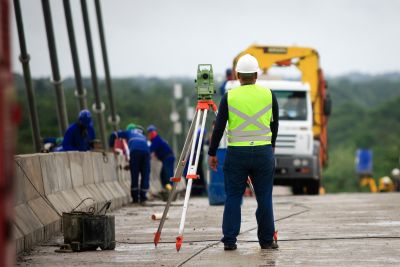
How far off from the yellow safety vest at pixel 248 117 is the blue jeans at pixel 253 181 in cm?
8

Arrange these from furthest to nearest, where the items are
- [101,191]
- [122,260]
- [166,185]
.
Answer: [166,185], [101,191], [122,260]

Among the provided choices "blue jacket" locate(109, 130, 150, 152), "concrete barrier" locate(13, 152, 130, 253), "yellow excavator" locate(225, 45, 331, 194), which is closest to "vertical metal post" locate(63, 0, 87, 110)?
"yellow excavator" locate(225, 45, 331, 194)

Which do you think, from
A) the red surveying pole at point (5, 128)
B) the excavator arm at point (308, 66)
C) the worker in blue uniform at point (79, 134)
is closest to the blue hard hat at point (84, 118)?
the worker in blue uniform at point (79, 134)

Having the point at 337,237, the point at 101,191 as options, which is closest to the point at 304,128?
the point at 101,191

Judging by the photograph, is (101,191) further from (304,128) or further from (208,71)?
(304,128)

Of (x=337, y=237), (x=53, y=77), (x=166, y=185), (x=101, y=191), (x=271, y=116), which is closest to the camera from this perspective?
(x=271, y=116)

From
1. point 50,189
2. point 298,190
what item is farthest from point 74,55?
point 50,189

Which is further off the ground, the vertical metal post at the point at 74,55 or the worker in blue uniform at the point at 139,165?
the vertical metal post at the point at 74,55

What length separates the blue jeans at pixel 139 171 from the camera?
2462 centimetres

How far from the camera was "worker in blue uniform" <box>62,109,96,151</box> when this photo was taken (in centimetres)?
2236

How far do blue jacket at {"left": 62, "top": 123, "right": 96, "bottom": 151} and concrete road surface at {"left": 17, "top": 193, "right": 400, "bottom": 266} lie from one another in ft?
12.4

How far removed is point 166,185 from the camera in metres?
32.8

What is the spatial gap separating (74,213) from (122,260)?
149cm

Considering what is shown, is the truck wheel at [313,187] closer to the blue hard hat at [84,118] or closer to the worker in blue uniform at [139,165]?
the worker in blue uniform at [139,165]
